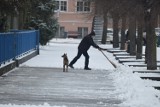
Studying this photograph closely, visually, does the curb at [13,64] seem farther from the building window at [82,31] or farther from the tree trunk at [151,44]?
the building window at [82,31]

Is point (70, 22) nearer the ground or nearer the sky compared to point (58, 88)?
nearer the ground

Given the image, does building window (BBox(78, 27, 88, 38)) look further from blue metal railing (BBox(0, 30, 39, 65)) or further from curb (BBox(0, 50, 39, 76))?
curb (BBox(0, 50, 39, 76))

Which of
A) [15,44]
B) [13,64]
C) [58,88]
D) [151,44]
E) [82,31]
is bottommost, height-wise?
[82,31]

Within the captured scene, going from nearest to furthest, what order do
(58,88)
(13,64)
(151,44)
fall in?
(58,88)
(151,44)
(13,64)

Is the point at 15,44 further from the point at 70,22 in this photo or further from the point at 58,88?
the point at 70,22

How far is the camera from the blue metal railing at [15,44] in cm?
1939

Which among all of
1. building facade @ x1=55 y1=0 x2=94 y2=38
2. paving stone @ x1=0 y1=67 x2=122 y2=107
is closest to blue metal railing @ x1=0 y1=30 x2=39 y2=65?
paving stone @ x1=0 y1=67 x2=122 y2=107

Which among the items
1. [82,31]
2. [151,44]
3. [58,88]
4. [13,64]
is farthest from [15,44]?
[82,31]

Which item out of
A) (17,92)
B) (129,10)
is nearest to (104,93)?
(17,92)

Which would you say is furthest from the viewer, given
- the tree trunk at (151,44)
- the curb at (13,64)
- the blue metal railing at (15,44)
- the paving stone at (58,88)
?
the blue metal railing at (15,44)

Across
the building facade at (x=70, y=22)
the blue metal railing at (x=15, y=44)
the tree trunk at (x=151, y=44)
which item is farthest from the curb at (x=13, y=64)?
the building facade at (x=70, y=22)

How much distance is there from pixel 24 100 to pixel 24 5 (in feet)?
21.6

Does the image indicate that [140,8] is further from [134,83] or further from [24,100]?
[24,100]

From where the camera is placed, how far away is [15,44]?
2264 cm
